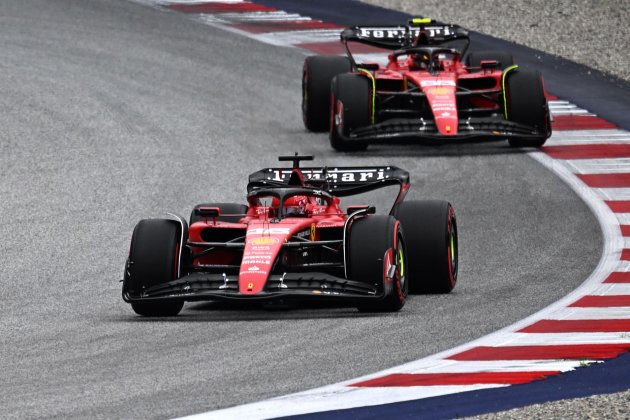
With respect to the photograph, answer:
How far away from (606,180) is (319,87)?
5196 millimetres

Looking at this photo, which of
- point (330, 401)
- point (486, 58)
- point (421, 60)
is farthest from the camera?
point (486, 58)

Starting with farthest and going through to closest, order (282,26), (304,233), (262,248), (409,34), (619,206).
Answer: (282,26) → (409,34) → (619,206) → (304,233) → (262,248)

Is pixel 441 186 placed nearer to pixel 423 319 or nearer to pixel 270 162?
pixel 270 162

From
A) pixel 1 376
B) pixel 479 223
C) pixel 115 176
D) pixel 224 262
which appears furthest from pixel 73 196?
pixel 1 376

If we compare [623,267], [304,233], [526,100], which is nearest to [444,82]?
[526,100]

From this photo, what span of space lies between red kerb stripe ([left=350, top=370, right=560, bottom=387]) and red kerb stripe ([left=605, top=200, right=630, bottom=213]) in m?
8.66

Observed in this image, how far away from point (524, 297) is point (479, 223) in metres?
4.47

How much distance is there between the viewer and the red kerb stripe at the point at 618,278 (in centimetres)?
1428

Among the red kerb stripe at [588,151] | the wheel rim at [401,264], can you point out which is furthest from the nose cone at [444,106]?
the wheel rim at [401,264]

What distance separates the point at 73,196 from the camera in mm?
19297

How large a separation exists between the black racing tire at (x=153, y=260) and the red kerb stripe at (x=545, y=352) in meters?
2.95

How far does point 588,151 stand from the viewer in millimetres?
22156

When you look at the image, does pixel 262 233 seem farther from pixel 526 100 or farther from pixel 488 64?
pixel 488 64

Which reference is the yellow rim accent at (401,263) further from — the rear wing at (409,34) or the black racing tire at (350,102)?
the rear wing at (409,34)
